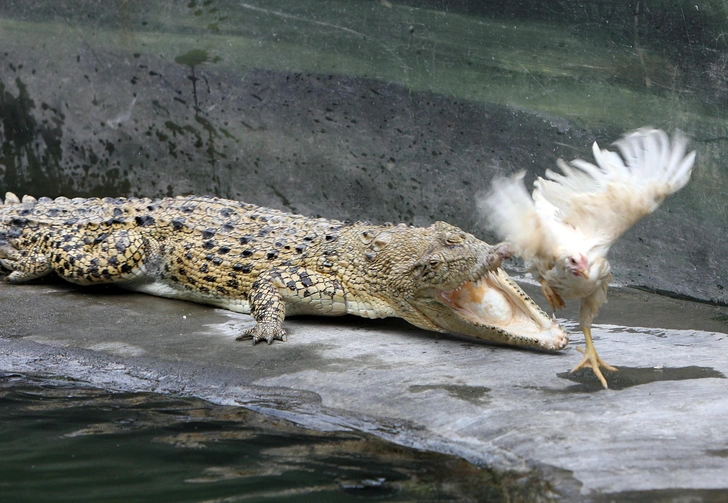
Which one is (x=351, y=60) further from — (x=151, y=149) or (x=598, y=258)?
(x=598, y=258)

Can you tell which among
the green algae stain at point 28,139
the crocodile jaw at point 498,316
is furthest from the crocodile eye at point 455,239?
the green algae stain at point 28,139

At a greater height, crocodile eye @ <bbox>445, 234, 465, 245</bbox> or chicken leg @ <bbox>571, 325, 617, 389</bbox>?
crocodile eye @ <bbox>445, 234, 465, 245</bbox>

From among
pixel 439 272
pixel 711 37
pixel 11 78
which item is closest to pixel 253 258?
pixel 439 272

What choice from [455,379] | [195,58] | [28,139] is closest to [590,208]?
[455,379]

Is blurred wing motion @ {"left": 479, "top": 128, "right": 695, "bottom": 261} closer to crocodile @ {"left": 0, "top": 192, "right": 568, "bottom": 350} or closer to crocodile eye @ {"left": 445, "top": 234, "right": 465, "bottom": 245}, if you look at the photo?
crocodile @ {"left": 0, "top": 192, "right": 568, "bottom": 350}

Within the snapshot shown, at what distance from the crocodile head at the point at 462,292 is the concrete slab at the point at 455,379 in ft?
0.31

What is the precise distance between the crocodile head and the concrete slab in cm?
10

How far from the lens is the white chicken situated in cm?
358

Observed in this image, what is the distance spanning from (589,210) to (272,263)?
2210mm

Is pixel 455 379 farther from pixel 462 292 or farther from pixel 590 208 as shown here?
pixel 590 208

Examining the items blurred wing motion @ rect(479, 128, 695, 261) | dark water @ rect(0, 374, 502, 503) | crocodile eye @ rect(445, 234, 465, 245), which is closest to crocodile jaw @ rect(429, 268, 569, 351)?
crocodile eye @ rect(445, 234, 465, 245)

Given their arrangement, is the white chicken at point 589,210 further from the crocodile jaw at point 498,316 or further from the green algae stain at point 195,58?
the green algae stain at point 195,58

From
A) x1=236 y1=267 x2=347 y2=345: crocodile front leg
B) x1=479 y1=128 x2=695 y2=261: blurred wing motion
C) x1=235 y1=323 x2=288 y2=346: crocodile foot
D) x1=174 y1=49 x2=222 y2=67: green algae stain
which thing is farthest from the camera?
A: x1=174 y1=49 x2=222 y2=67: green algae stain

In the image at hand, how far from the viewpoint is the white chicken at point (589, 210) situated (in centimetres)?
358
